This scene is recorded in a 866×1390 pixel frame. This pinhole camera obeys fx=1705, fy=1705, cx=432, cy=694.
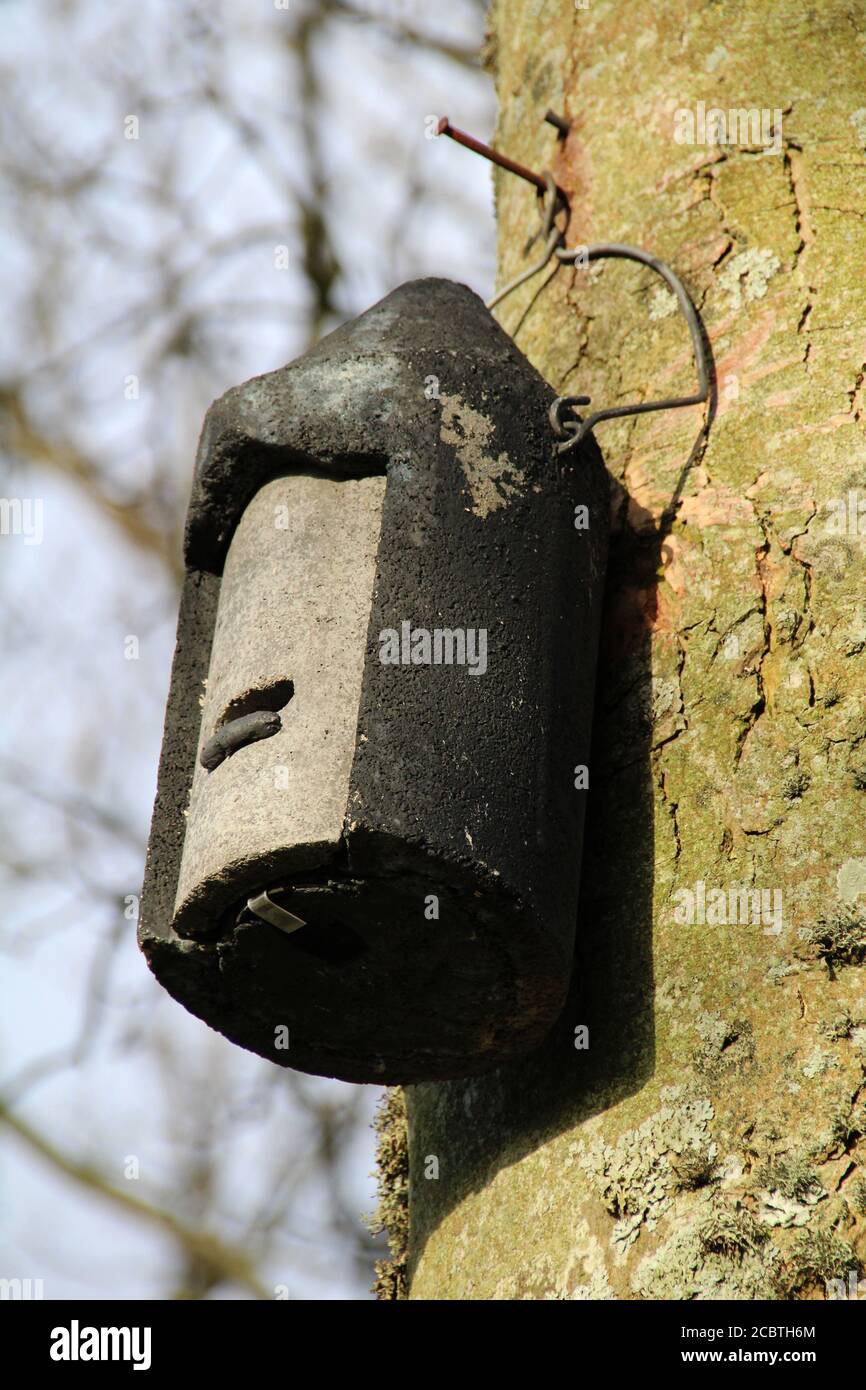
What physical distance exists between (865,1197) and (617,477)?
1.13m

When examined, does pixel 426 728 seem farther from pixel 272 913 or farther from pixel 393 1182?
pixel 393 1182

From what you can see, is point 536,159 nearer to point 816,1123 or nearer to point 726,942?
point 726,942

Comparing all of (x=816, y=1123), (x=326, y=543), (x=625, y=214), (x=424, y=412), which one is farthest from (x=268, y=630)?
(x=625, y=214)

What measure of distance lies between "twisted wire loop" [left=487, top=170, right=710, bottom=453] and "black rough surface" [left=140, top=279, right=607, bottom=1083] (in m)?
0.03

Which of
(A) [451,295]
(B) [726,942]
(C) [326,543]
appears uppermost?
(A) [451,295]

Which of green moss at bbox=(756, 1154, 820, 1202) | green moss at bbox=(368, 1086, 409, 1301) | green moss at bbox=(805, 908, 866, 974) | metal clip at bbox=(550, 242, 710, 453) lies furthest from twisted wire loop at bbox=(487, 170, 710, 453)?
green moss at bbox=(368, 1086, 409, 1301)

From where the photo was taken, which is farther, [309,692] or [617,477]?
[617,477]

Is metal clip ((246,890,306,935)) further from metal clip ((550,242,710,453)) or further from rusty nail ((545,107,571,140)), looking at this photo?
rusty nail ((545,107,571,140))

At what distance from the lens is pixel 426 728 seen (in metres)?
1.98

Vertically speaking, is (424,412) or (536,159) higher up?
(536,159)

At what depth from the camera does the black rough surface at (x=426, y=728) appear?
1.96 meters
